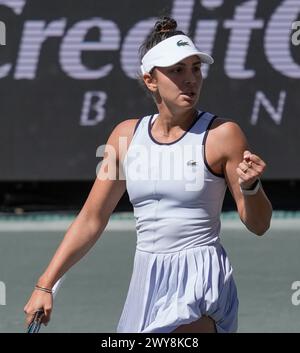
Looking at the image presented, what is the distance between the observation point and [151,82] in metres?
3.48

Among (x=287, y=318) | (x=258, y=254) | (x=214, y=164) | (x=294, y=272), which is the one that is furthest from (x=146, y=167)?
(x=258, y=254)

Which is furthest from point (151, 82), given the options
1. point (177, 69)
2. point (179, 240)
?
point (179, 240)

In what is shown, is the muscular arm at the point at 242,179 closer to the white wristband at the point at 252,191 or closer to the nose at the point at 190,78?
the white wristband at the point at 252,191

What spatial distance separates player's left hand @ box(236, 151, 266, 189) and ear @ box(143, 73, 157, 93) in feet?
1.80

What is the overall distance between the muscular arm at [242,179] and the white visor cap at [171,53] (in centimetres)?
26

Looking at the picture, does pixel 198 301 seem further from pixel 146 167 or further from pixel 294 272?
pixel 294 272

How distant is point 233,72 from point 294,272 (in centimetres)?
277

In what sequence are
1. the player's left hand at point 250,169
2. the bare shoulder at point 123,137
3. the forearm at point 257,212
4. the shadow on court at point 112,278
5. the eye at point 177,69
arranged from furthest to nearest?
the shadow on court at point 112,278
the bare shoulder at point 123,137
the eye at point 177,69
the forearm at point 257,212
the player's left hand at point 250,169

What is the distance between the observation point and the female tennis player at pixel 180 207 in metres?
3.27

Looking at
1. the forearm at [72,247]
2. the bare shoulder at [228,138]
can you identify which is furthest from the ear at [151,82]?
the forearm at [72,247]

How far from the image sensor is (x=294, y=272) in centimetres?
734

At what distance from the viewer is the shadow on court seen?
612 cm

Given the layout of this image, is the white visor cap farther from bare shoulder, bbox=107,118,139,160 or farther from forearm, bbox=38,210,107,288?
forearm, bbox=38,210,107,288

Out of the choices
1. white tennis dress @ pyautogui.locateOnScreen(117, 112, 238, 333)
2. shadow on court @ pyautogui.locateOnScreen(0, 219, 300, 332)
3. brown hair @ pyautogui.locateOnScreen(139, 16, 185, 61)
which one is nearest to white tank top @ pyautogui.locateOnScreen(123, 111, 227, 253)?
white tennis dress @ pyautogui.locateOnScreen(117, 112, 238, 333)
